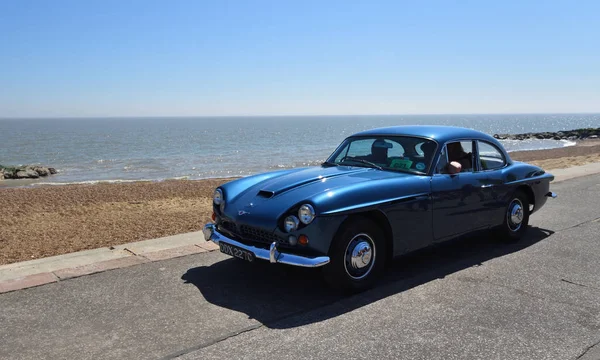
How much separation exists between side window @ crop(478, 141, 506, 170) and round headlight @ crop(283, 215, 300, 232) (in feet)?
8.97

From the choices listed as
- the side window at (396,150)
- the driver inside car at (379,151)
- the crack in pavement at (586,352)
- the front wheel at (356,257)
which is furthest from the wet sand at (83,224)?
the crack in pavement at (586,352)

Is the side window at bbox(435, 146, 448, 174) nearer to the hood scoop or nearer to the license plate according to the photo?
the hood scoop

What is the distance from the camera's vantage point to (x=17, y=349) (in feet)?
11.0

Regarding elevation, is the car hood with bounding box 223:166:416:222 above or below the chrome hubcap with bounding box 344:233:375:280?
above

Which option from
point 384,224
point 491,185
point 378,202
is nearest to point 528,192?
point 491,185

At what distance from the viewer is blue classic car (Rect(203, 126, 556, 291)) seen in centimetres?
422

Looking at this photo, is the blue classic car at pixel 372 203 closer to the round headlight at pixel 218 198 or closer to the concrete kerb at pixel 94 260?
the round headlight at pixel 218 198

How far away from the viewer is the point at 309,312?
4.03 meters

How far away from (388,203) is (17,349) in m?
3.08

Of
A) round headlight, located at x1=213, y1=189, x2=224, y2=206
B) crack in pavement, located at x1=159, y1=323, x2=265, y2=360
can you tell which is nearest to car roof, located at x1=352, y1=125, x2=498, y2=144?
round headlight, located at x1=213, y1=189, x2=224, y2=206

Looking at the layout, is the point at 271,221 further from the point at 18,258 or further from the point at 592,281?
the point at 18,258

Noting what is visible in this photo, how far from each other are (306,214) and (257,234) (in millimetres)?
578

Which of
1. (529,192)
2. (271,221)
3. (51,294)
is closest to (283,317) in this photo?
(271,221)

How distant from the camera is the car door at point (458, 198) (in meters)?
5.05
